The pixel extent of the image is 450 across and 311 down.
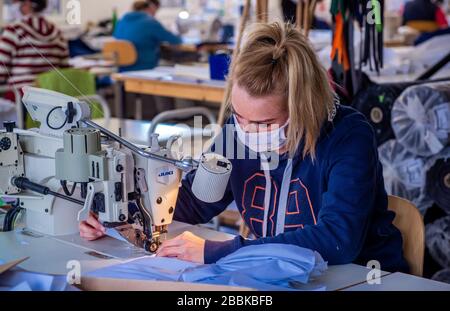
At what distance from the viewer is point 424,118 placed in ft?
9.91

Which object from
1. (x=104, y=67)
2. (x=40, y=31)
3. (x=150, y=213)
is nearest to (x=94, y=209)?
(x=150, y=213)

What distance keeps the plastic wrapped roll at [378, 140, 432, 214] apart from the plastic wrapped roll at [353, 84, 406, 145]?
0.17 ft

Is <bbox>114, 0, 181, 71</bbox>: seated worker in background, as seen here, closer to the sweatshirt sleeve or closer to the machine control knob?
the machine control knob

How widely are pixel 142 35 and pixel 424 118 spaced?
12.3 ft

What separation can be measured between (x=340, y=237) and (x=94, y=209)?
1.94 feet

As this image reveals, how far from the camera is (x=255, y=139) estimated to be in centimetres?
185

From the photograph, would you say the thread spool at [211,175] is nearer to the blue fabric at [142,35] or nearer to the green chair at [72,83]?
the green chair at [72,83]

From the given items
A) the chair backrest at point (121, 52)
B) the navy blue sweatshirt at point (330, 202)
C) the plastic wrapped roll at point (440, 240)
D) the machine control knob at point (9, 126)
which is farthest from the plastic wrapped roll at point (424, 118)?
the chair backrest at point (121, 52)

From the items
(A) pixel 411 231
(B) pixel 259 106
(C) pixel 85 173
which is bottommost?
(A) pixel 411 231

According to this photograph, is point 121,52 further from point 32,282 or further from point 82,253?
point 32,282

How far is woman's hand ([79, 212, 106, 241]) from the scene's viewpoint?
1.93 metres

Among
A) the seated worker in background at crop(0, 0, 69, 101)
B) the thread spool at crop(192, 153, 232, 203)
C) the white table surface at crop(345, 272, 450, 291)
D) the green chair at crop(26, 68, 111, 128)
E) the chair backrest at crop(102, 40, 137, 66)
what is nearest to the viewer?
the white table surface at crop(345, 272, 450, 291)

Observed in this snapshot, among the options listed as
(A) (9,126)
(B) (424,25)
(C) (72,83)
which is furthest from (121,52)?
(A) (9,126)

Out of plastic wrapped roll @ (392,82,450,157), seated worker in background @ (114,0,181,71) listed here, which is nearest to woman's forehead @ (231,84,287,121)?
plastic wrapped roll @ (392,82,450,157)
